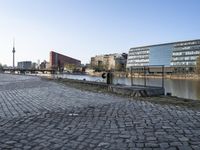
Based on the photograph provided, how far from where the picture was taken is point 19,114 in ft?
33.5

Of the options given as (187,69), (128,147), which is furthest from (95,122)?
(187,69)

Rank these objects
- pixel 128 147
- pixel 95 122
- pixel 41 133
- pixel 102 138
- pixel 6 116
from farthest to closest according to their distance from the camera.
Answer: pixel 6 116 < pixel 95 122 < pixel 41 133 < pixel 102 138 < pixel 128 147

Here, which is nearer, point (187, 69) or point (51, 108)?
point (51, 108)

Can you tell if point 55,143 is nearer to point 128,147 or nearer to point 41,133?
point 41,133

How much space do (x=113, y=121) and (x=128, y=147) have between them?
8.55 ft

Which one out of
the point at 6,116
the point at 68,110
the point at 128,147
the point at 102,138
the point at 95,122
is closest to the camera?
the point at 128,147

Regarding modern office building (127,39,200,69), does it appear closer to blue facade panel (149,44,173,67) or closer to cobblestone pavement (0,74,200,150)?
blue facade panel (149,44,173,67)

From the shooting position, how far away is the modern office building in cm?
14550

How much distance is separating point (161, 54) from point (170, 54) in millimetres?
8223

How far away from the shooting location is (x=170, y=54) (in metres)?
159

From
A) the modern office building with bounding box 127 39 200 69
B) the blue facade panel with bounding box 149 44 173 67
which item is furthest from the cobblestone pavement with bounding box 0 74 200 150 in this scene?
the blue facade panel with bounding box 149 44 173 67

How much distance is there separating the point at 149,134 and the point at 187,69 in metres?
140

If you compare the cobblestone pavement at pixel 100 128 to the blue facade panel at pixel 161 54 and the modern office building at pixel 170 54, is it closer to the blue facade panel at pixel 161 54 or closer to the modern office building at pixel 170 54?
the modern office building at pixel 170 54

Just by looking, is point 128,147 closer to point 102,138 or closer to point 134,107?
point 102,138
